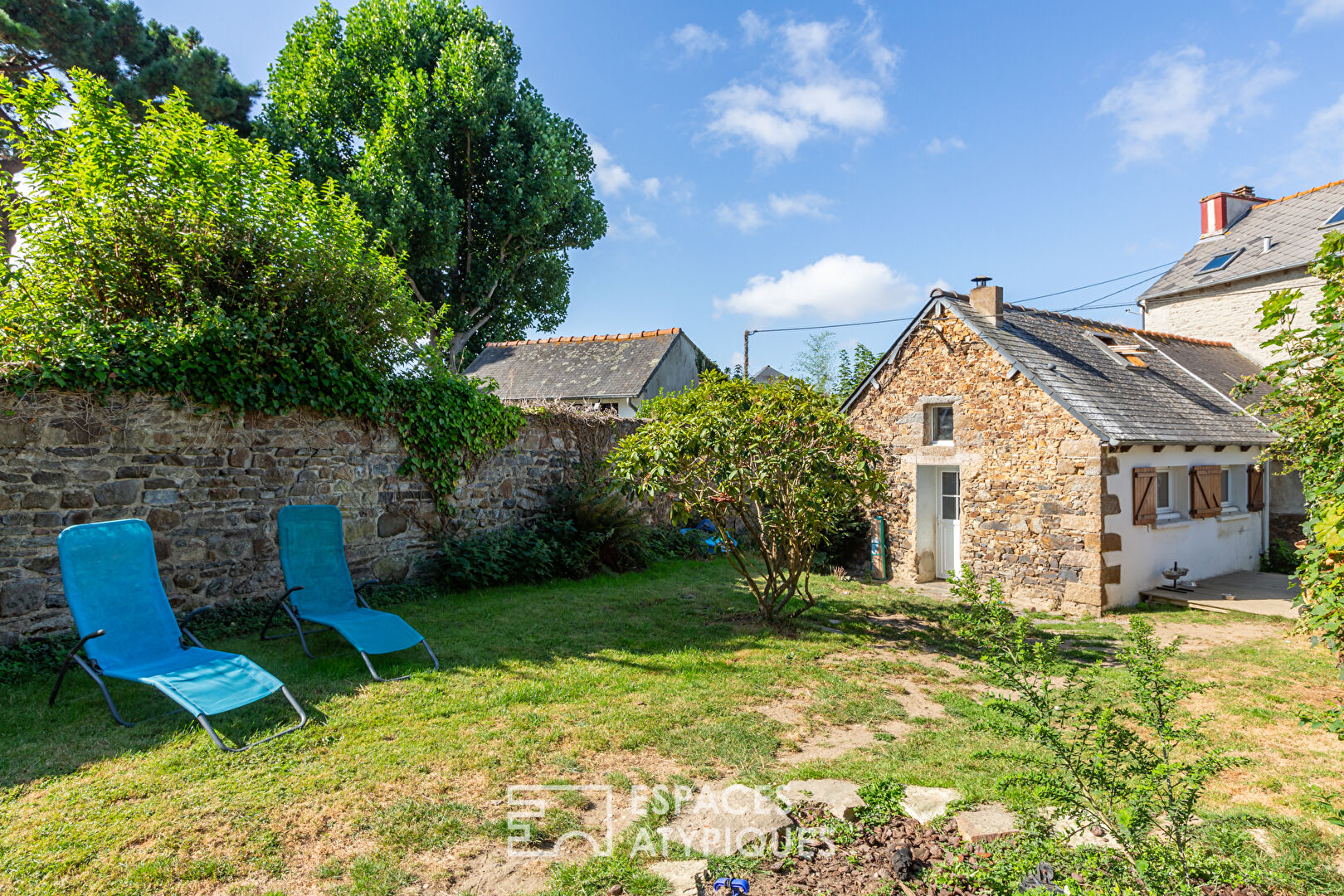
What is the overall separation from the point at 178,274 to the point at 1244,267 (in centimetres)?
1933

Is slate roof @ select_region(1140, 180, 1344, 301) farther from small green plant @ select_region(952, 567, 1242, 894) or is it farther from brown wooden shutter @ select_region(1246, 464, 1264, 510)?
small green plant @ select_region(952, 567, 1242, 894)

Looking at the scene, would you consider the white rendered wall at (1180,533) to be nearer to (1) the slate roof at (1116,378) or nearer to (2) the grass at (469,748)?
(1) the slate roof at (1116,378)

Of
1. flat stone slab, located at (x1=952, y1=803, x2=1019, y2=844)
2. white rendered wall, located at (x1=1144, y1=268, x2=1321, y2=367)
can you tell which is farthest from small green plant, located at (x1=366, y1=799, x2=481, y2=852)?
white rendered wall, located at (x1=1144, y1=268, x2=1321, y2=367)

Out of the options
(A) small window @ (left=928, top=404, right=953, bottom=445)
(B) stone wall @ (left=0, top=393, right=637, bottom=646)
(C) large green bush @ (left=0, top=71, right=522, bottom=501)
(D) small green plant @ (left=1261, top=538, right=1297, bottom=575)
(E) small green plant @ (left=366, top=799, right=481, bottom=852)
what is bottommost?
(E) small green plant @ (left=366, top=799, right=481, bottom=852)

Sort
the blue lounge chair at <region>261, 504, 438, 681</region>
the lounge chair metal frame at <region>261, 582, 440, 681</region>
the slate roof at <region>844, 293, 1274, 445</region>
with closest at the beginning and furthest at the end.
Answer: the lounge chair metal frame at <region>261, 582, 440, 681</region> < the blue lounge chair at <region>261, 504, 438, 681</region> < the slate roof at <region>844, 293, 1274, 445</region>

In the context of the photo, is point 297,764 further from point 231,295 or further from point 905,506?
point 905,506

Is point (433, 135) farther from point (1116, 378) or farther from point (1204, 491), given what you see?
point (1204, 491)

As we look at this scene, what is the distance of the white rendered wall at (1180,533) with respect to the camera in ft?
28.8

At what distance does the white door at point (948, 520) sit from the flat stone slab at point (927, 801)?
7.88 meters

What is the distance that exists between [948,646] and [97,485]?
7871mm

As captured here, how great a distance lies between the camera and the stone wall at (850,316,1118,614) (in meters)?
8.77

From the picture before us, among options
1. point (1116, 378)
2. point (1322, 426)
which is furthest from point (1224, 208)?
point (1322, 426)

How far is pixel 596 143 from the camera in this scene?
1808 centimetres

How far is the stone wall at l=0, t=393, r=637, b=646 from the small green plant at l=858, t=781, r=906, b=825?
6.15 meters
